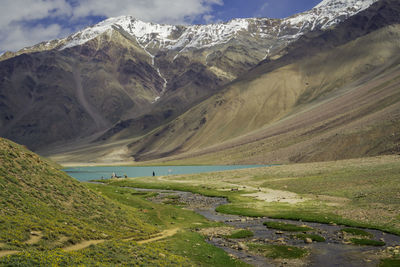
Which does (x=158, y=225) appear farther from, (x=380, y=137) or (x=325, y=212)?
(x=380, y=137)

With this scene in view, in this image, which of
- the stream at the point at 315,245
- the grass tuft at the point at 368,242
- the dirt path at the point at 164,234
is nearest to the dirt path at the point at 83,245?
the dirt path at the point at 164,234

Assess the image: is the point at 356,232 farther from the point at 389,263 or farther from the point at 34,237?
the point at 34,237

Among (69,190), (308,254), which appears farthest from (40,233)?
(308,254)

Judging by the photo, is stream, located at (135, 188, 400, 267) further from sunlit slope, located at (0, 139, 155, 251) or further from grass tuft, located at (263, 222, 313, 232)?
sunlit slope, located at (0, 139, 155, 251)

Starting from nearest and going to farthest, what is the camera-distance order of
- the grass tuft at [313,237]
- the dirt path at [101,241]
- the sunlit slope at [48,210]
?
the sunlit slope at [48,210]
the dirt path at [101,241]
the grass tuft at [313,237]

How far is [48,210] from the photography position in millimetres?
32250

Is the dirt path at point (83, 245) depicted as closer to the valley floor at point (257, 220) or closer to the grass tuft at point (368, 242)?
the valley floor at point (257, 220)

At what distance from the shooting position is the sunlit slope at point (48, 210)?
2634 centimetres

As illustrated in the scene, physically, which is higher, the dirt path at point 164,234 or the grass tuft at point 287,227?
the dirt path at point 164,234

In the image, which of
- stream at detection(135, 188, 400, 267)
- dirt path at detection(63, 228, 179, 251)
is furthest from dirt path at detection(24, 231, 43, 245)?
stream at detection(135, 188, 400, 267)

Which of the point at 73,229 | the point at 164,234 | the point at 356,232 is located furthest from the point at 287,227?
the point at 73,229

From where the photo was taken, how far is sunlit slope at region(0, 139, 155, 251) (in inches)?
1037

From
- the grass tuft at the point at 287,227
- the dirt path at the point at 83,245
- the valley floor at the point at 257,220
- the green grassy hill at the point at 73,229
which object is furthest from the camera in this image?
the grass tuft at the point at 287,227

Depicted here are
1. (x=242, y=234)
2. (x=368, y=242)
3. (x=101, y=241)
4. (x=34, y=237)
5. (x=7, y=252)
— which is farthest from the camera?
(x=242, y=234)
